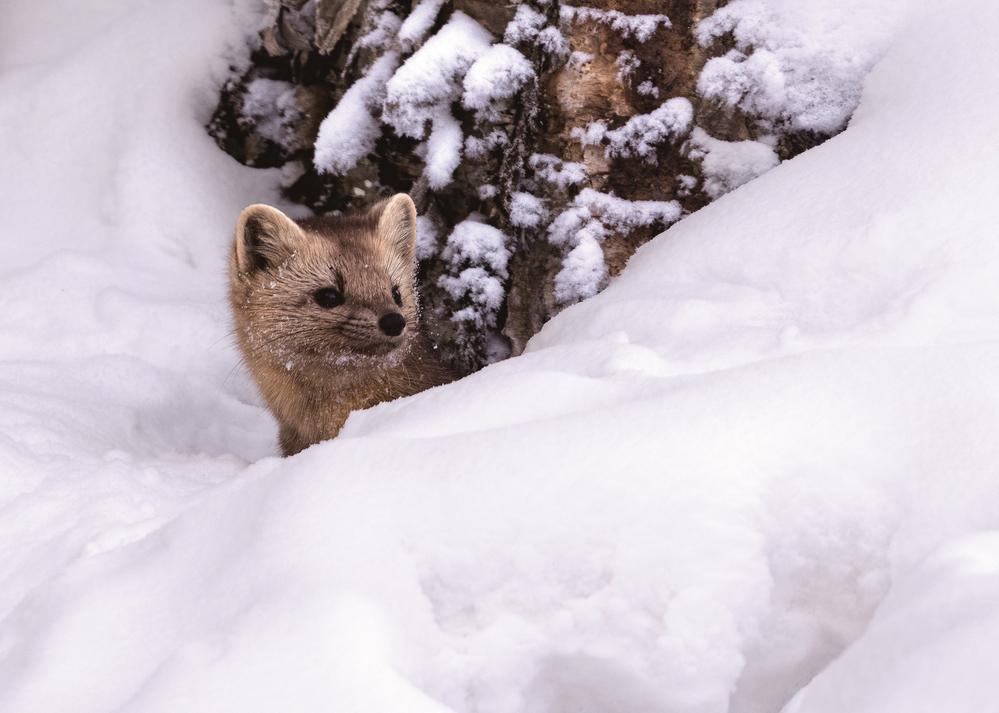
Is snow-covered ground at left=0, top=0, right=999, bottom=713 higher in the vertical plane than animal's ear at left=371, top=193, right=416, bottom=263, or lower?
higher

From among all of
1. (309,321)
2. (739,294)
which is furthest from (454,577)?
Answer: (309,321)

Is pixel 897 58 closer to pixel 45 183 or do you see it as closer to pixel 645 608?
pixel 645 608

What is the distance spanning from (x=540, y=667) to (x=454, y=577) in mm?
298

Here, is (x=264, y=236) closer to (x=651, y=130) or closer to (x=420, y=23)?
(x=420, y=23)

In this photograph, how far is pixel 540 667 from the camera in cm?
216

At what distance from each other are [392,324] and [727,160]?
6.04 feet

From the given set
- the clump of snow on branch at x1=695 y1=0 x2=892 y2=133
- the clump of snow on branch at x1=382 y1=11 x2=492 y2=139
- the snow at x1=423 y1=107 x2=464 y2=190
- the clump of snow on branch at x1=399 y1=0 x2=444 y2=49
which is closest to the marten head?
the snow at x1=423 y1=107 x2=464 y2=190

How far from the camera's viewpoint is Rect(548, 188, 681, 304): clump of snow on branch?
4.69m

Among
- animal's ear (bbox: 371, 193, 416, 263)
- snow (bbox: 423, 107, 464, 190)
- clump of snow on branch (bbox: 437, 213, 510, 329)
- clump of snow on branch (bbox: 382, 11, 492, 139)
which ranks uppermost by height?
clump of snow on branch (bbox: 382, 11, 492, 139)

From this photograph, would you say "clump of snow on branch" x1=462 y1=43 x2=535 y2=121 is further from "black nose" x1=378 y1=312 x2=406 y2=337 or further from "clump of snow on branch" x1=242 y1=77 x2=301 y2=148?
"clump of snow on branch" x1=242 y1=77 x2=301 y2=148

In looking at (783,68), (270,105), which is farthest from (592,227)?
(270,105)

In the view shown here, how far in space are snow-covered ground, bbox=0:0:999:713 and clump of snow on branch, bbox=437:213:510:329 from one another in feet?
5.20

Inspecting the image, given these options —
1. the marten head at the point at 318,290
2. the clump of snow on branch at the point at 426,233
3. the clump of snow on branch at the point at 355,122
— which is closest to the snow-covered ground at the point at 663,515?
the marten head at the point at 318,290

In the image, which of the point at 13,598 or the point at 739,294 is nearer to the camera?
the point at 13,598
